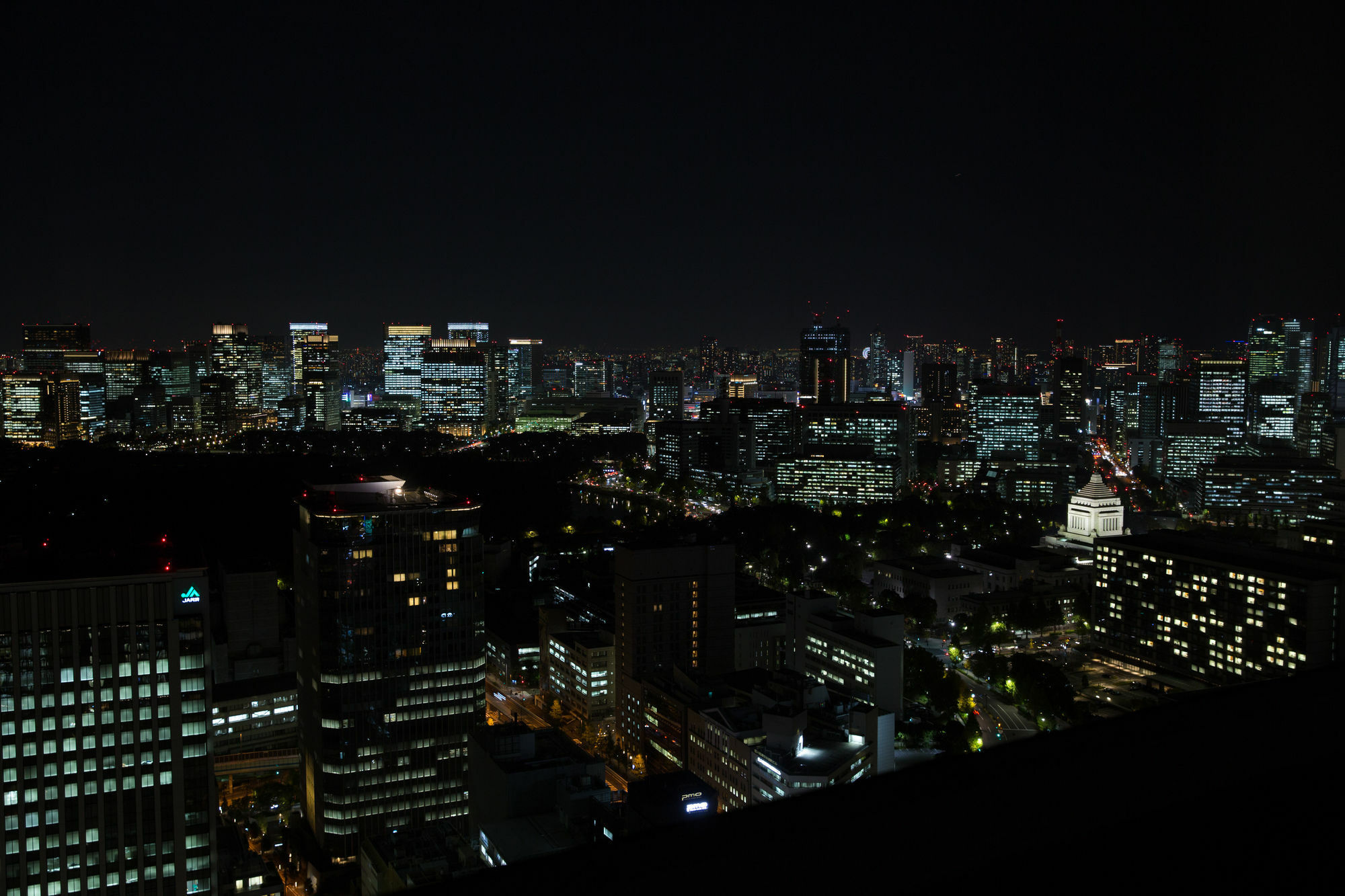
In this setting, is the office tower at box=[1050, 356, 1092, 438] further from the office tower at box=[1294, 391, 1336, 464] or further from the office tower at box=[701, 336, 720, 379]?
the office tower at box=[701, 336, 720, 379]

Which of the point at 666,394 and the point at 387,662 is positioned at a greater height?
the point at 666,394

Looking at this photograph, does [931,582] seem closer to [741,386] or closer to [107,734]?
[107,734]

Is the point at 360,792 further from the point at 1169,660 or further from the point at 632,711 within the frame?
the point at 1169,660

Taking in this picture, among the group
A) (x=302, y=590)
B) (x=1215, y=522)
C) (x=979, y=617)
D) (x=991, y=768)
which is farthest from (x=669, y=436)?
(x=991, y=768)

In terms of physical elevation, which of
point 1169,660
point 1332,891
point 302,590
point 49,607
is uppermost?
point 1332,891

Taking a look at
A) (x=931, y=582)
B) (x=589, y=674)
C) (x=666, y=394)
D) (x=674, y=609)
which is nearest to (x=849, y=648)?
(x=674, y=609)
